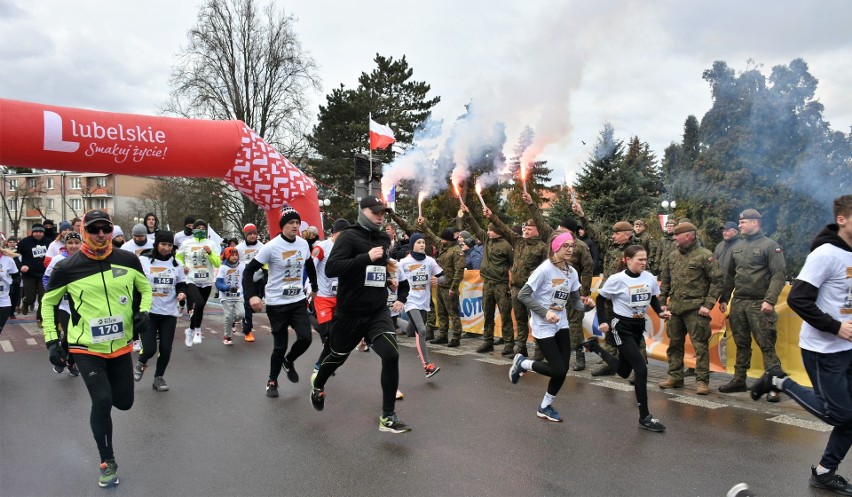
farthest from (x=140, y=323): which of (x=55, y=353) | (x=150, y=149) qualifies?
(x=150, y=149)

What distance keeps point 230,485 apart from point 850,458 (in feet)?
16.4

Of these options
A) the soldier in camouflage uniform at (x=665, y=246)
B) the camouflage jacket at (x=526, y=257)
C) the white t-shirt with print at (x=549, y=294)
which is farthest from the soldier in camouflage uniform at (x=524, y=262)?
the white t-shirt with print at (x=549, y=294)

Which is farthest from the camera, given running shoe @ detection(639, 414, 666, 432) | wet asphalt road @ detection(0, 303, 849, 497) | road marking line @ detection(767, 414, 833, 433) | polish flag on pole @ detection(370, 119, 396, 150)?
polish flag on pole @ detection(370, 119, 396, 150)

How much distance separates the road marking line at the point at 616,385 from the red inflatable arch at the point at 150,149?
26.9 feet

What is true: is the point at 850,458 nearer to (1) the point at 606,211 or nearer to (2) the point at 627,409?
(2) the point at 627,409

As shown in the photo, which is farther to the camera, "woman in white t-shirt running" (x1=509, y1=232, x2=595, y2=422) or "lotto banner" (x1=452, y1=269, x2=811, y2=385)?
"lotto banner" (x1=452, y1=269, x2=811, y2=385)

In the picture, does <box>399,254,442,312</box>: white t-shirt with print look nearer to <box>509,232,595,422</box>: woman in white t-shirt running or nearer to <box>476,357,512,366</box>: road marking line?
<box>476,357,512,366</box>: road marking line

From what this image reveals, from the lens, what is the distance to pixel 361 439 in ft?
18.3

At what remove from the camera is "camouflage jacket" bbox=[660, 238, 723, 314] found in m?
7.49

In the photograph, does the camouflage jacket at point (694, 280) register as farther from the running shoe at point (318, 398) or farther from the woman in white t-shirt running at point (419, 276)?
the running shoe at point (318, 398)

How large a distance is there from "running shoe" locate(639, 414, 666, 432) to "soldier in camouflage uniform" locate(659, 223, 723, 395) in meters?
1.87

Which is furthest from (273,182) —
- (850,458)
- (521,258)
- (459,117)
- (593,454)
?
(850,458)

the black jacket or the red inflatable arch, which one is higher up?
the red inflatable arch

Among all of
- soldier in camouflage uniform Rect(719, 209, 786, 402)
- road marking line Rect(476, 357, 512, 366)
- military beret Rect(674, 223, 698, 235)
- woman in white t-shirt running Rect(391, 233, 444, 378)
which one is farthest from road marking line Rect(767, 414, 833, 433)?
woman in white t-shirt running Rect(391, 233, 444, 378)
